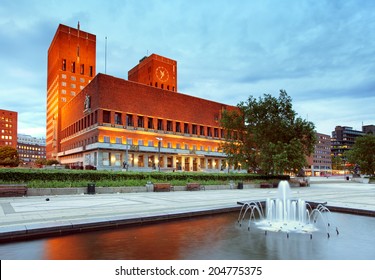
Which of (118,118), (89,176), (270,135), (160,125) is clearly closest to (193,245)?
(89,176)

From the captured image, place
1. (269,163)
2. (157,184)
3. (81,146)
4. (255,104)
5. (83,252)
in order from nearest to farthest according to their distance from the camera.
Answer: (83,252), (157,184), (269,163), (255,104), (81,146)

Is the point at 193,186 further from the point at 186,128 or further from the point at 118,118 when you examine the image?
the point at 186,128

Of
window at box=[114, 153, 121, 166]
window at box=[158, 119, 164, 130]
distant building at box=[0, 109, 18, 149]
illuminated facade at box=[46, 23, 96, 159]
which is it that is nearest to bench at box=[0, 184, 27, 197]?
window at box=[114, 153, 121, 166]

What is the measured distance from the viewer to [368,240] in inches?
386

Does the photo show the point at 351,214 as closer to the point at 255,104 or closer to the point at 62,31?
the point at 255,104

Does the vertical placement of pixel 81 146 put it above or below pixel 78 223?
above

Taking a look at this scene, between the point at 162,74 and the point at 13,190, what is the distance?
11773 centimetres

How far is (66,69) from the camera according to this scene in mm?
119375

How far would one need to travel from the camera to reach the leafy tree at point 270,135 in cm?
3959

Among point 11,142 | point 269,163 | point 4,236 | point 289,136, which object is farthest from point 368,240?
point 11,142

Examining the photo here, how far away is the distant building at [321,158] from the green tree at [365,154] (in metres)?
105

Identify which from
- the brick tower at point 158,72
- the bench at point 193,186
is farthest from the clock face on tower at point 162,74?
the bench at point 193,186

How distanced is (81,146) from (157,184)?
57.9 meters

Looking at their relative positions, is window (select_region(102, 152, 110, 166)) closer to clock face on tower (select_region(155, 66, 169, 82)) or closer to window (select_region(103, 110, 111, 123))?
window (select_region(103, 110, 111, 123))
